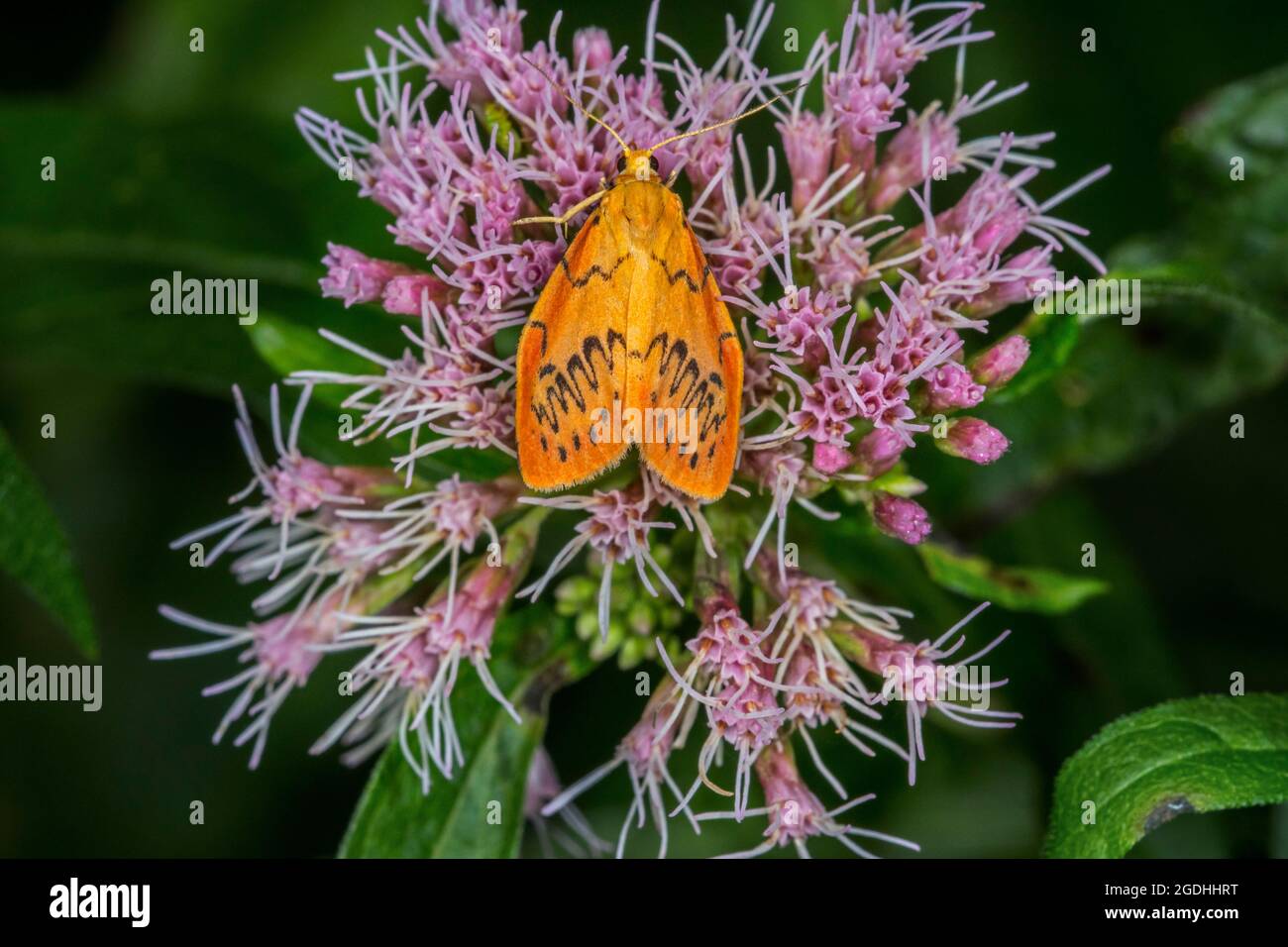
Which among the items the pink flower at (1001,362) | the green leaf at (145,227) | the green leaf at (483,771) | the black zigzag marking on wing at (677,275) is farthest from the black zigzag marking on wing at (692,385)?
the green leaf at (145,227)

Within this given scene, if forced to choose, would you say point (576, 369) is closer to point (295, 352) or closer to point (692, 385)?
point (692, 385)

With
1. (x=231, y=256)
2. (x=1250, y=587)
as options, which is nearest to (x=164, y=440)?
(x=231, y=256)

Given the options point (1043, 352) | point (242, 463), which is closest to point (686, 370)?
point (1043, 352)

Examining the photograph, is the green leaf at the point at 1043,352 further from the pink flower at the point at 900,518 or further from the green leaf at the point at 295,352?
the green leaf at the point at 295,352

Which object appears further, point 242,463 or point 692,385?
point 242,463

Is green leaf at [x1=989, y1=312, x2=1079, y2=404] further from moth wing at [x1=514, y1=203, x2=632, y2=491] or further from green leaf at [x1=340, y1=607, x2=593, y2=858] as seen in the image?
green leaf at [x1=340, y1=607, x2=593, y2=858]

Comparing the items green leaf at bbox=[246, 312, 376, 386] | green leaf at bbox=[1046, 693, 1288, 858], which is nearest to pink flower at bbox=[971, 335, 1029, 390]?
green leaf at bbox=[1046, 693, 1288, 858]
